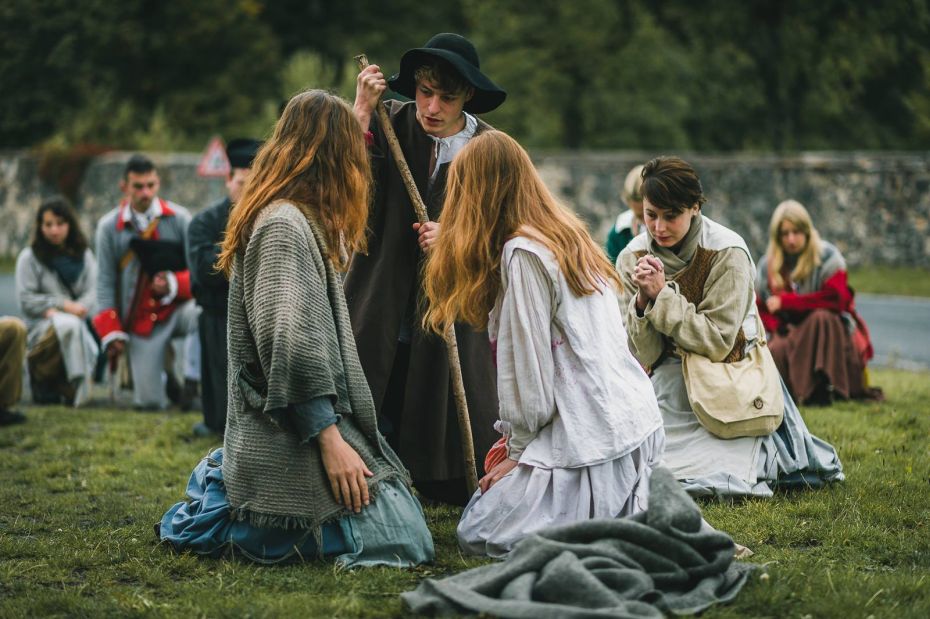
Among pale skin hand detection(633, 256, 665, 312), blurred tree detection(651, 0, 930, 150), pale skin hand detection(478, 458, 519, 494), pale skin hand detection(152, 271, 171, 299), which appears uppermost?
blurred tree detection(651, 0, 930, 150)

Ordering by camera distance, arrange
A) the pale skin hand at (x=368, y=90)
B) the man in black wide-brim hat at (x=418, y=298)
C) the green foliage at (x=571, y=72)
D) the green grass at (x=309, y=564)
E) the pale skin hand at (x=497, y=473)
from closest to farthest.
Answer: the green grass at (x=309, y=564) → the pale skin hand at (x=497, y=473) → the pale skin hand at (x=368, y=90) → the man in black wide-brim hat at (x=418, y=298) → the green foliage at (x=571, y=72)

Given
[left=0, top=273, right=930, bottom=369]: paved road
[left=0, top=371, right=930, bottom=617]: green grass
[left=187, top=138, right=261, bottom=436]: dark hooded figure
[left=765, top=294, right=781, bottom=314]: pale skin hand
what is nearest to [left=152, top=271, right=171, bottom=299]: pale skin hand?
[left=187, top=138, right=261, bottom=436]: dark hooded figure

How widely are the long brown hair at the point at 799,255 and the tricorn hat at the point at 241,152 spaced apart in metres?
4.26

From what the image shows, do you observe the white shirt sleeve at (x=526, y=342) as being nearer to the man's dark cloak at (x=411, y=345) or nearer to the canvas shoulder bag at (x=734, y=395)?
the man's dark cloak at (x=411, y=345)

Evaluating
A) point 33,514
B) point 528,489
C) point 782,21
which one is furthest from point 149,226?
point 782,21

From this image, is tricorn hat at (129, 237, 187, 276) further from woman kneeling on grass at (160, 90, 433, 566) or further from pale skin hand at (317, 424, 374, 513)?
pale skin hand at (317, 424, 374, 513)

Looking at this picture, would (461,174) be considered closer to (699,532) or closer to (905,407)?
(699,532)

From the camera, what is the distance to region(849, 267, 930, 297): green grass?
17.7 metres

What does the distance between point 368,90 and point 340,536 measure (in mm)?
2166

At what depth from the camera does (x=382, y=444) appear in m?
4.63

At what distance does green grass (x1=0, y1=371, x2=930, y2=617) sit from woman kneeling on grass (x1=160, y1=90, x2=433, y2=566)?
159 millimetres

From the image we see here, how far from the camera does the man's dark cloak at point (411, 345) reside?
548 centimetres

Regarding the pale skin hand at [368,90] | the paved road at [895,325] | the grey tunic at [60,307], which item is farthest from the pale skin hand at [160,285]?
the paved road at [895,325]

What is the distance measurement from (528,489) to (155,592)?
59.8 inches
